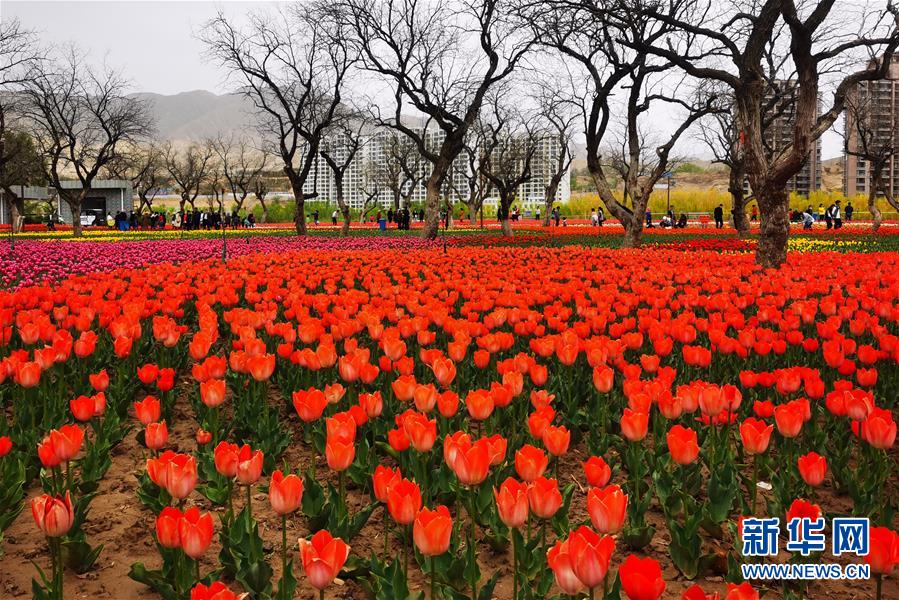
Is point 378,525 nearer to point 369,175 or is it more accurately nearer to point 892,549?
point 892,549

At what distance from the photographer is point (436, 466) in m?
3.16

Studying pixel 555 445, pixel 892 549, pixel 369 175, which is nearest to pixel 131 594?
pixel 555 445

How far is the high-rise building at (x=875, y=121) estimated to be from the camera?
1215 inches

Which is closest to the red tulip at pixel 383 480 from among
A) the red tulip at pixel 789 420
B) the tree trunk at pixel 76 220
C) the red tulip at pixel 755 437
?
the red tulip at pixel 755 437

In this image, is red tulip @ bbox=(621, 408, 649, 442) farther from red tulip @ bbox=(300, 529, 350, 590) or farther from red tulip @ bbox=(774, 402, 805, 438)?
red tulip @ bbox=(300, 529, 350, 590)

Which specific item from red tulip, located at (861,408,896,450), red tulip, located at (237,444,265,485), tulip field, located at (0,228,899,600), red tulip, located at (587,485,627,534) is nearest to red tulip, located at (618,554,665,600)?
tulip field, located at (0,228,899,600)

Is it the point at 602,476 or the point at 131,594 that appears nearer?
the point at 602,476

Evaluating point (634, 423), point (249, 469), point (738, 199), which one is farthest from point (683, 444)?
point (738, 199)

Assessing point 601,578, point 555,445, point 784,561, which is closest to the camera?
point 601,578

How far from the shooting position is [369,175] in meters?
94.9

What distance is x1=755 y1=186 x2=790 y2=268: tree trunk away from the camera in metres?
10.7

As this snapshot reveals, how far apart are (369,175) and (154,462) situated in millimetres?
95371

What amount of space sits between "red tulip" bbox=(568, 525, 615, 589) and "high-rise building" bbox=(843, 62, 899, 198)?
45.6 feet

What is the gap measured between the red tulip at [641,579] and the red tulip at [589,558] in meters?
0.07
